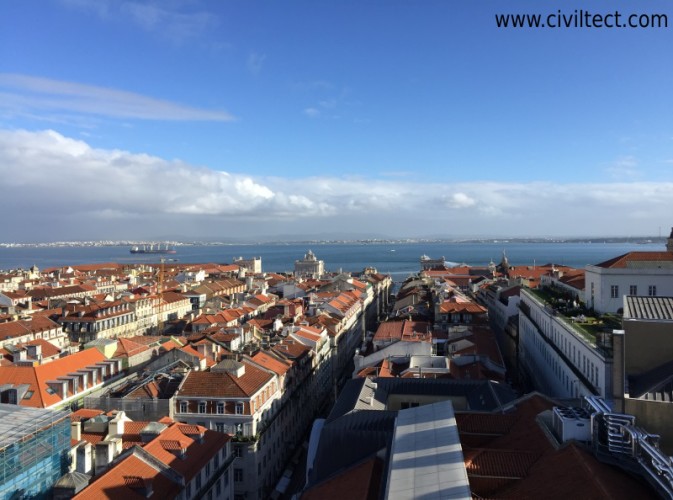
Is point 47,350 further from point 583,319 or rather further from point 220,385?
point 583,319

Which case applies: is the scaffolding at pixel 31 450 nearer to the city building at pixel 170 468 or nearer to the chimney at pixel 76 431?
the city building at pixel 170 468

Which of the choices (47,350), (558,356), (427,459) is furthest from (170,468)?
(47,350)

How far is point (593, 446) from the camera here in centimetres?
1594

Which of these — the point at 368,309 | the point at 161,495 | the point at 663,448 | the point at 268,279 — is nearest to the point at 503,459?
the point at 663,448

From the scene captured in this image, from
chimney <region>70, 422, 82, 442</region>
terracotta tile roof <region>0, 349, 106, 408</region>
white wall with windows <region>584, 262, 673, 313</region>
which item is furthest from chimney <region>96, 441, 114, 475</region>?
white wall with windows <region>584, 262, 673, 313</region>

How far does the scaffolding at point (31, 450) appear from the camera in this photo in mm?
20219

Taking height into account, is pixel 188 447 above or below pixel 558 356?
below

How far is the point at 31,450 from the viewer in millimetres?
21344

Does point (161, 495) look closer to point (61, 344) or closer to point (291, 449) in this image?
point (291, 449)

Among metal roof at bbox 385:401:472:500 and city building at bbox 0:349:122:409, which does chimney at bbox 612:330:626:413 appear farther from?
city building at bbox 0:349:122:409

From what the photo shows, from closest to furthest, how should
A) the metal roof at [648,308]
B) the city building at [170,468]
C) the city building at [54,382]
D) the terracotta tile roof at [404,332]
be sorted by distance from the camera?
the metal roof at [648,308], the city building at [170,468], the city building at [54,382], the terracotta tile roof at [404,332]

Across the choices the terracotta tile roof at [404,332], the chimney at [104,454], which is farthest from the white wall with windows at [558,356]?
the chimney at [104,454]

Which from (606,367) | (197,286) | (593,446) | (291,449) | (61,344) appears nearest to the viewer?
(593,446)

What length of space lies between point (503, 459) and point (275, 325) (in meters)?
44.3
